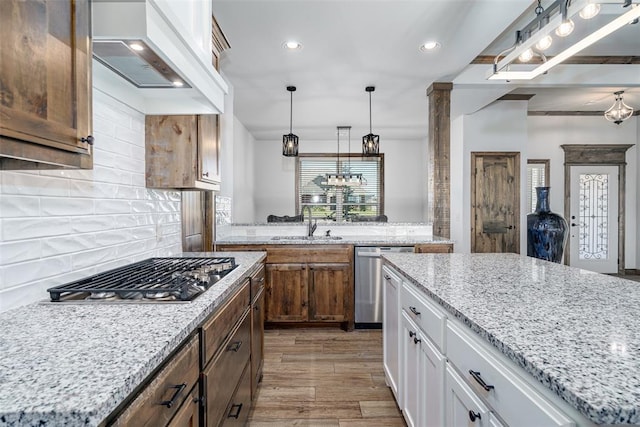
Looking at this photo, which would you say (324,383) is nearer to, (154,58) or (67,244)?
(67,244)

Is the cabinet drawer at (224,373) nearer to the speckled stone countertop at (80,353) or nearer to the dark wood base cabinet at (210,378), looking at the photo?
the dark wood base cabinet at (210,378)

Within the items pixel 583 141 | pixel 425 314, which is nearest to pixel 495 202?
pixel 583 141

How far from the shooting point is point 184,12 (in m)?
1.33

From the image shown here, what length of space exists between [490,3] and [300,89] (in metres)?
2.38

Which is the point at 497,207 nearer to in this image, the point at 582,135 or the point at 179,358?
the point at 582,135

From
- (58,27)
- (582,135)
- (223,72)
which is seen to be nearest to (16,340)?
(58,27)

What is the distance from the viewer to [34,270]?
3.99ft

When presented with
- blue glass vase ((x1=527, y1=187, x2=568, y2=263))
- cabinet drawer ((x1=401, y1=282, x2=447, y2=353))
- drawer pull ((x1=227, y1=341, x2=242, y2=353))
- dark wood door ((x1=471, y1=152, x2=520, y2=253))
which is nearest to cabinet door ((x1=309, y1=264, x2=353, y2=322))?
cabinet drawer ((x1=401, y1=282, x2=447, y2=353))

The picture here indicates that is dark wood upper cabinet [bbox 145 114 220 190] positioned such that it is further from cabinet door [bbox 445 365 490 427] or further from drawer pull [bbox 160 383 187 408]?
cabinet door [bbox 445 365 490 427]

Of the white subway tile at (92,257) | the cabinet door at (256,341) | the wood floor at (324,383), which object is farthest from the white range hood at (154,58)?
the wood floor at (324,383)

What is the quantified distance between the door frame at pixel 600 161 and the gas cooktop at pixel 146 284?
6461 mm

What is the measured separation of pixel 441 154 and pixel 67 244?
3594 mm

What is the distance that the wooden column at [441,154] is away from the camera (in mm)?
3826

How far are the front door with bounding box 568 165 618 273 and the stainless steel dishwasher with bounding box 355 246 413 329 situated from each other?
4.59 meters
